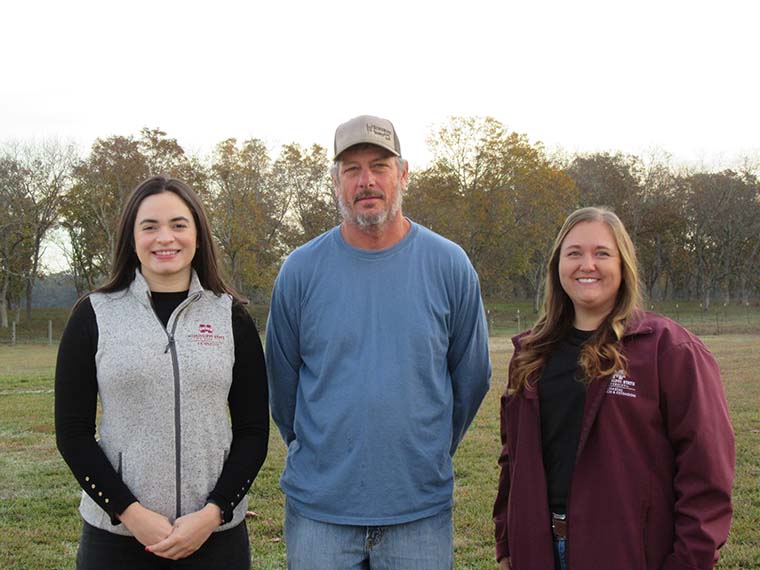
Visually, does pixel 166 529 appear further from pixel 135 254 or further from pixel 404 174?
pixel 404 174

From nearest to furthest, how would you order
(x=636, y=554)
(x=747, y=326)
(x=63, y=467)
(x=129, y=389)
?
(x=636, y=554), (x=129, y=389), (x=63, y=467), (x=747, y=326)

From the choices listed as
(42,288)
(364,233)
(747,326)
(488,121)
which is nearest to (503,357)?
(364,233)

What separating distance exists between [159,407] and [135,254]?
691 millimetres

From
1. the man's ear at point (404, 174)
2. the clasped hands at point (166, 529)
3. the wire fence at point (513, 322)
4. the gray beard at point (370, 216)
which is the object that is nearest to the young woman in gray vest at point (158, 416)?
the clasped hands at point (166, 529)

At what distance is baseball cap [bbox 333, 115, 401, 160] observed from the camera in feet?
10.3

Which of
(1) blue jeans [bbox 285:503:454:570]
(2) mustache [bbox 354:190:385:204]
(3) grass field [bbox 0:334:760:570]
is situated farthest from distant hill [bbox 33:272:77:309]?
(1) blue jeans [bbox 285:503:454:570]

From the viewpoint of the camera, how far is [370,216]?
3.12 m

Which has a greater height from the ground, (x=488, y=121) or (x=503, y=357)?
(x=488, y=121)

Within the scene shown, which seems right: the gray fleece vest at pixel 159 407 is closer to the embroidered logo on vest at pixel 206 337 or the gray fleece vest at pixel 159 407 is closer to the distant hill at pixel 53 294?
the embroidered logo on vest at pixel 206 337

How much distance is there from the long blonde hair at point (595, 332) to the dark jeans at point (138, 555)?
1.29 meters

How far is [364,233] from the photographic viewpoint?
3178 millimetres

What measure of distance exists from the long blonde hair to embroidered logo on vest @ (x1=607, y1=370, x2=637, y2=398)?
0.08 ft

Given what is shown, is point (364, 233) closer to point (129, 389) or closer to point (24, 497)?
point (129, 389)

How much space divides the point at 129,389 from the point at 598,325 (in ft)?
6.00
